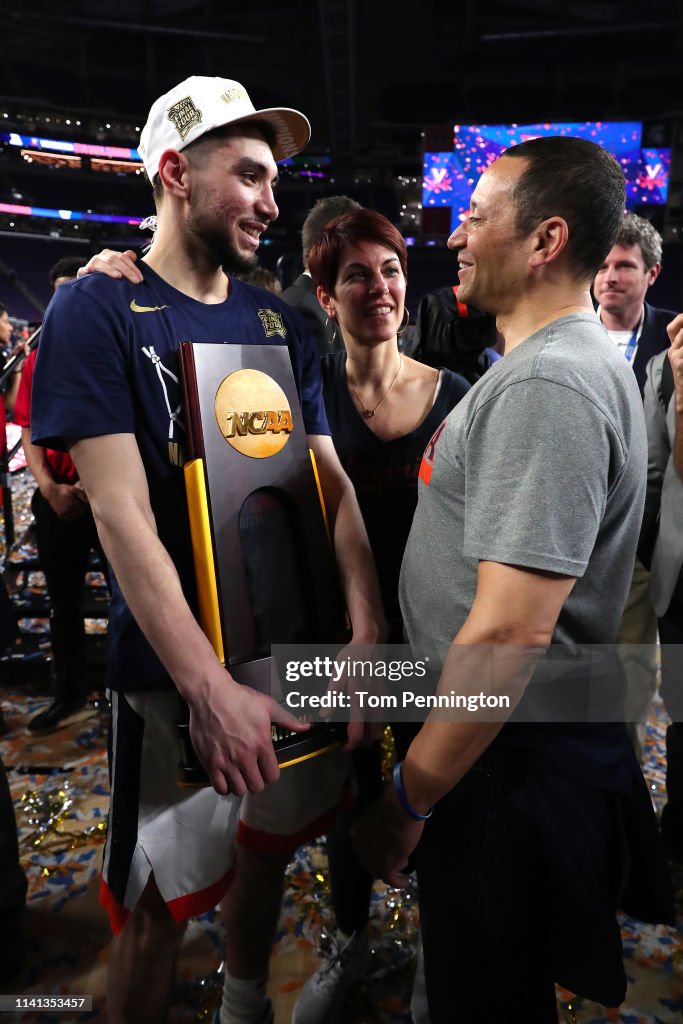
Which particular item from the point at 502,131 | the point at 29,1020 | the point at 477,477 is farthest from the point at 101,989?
the point at 502,131

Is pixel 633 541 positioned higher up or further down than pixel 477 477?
further down

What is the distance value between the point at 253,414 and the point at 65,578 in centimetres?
199

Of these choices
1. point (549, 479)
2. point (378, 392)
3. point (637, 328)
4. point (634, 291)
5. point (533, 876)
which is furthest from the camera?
point (637, 328)

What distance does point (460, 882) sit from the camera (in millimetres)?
982

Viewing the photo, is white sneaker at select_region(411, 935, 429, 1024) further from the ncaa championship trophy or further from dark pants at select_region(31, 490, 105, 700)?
dark pants at select_region(31, 490, 105, 700)

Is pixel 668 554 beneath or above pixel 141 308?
beneath

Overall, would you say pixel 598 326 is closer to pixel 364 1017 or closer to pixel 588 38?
pixel 364 1017

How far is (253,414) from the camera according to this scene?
114 cm

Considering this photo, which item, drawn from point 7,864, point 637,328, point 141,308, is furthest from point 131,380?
point 637,328

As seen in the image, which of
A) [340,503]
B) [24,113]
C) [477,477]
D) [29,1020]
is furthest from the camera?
[24,113]

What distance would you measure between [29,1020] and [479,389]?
5.73ft

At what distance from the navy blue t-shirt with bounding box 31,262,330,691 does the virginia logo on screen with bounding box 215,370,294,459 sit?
0.31ft

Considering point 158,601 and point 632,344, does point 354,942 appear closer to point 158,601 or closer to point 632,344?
point 158,601

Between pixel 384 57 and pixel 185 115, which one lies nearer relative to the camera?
pixel 185 115
